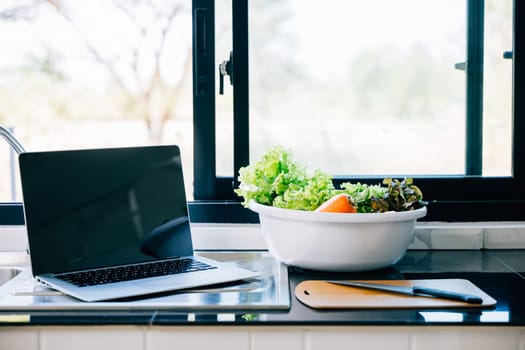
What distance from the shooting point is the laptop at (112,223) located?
5.04 ft

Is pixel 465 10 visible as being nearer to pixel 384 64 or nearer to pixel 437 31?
pixel 437 31

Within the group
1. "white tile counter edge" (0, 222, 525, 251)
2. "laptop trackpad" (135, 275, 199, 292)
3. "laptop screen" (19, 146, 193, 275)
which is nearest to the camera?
"laptop trackpad" (135, 275, 199, 292)

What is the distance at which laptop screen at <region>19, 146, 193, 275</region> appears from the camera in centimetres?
157

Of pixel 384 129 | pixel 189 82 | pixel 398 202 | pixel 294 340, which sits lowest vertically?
pixel 294 340

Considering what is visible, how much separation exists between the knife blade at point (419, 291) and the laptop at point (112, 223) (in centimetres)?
23

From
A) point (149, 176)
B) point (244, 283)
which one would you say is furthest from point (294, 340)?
point (149, 176)

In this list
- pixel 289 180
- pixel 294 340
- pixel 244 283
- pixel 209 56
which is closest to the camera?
pixel 294 340

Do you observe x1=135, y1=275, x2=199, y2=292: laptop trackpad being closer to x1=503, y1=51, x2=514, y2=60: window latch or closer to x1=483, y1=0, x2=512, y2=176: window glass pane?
x1=483, y1=0, x2=512, y2=176: window glass pane

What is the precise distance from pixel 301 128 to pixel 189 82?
1.07ft

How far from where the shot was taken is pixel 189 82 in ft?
6.72

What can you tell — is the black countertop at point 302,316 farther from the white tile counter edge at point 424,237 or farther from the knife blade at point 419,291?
the white tile counter edge at point 424,237

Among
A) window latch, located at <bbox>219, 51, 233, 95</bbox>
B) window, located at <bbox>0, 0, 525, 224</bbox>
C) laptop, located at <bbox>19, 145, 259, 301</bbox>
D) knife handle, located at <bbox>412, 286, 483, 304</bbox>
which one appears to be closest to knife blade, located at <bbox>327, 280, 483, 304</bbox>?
knife handle, located at <bbox>412, 286, 483, 304</bbox>

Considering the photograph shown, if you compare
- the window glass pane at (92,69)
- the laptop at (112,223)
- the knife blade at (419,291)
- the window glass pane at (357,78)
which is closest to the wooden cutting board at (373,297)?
the knife blade at (419,291)

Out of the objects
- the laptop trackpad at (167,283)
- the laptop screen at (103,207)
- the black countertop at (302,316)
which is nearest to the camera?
the black countertop at (302,316)
